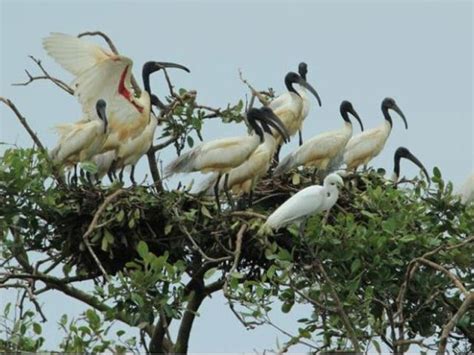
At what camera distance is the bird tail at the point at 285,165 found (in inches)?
535

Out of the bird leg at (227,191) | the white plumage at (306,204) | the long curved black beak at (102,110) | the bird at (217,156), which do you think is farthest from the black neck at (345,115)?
the white plumage at (306,204)

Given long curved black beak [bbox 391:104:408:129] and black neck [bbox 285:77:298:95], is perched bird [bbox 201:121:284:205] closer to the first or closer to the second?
black neck [bbox 285:77:298:95]

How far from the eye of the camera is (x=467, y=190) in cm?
1405

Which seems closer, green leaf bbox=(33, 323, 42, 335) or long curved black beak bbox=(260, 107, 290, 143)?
green leaf bbox=(33, 323, 42, 335)

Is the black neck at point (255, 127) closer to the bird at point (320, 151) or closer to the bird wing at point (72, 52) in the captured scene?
the bird at point (320, 151)

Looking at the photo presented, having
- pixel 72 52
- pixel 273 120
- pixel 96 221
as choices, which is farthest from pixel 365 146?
pixel 96 221

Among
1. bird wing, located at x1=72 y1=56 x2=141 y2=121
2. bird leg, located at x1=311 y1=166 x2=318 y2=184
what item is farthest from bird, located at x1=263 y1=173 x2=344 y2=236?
bird wing, located at x1=72 y1=56 x2=141 y2=121

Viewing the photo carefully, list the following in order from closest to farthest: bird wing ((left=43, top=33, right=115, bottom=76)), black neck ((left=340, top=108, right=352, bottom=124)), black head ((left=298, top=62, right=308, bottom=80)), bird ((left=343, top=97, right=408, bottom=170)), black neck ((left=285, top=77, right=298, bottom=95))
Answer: bird wing ((left=43, top=33, right=115, bottom=76)) < bird ((left=343, top=97, right=408, bottom=170)) < black neck ((left=340, top=108, right=352, bottom=124)) < black neck ((left=285, top=77, right=298, bottom=95)) < black head ((left=298, top=62, right=308, bottom=80))

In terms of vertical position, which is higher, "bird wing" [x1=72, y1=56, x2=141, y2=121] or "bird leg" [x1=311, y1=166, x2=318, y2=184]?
"bird wing" [x1=72, y1=56, x2=141, y2=121]

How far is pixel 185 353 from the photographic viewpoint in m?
13.0

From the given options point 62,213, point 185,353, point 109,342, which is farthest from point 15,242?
point 109,342

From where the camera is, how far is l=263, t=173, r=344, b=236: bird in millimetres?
11617

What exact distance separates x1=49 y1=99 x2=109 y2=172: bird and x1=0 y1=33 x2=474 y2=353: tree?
686 mm

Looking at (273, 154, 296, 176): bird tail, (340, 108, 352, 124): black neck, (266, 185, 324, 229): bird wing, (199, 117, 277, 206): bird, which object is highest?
(340, 108, 352, 124): black neck
